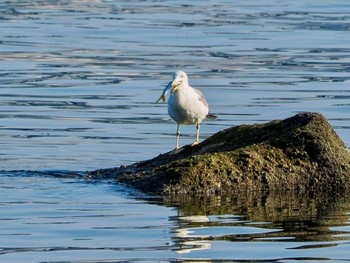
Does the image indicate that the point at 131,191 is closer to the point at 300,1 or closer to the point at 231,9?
the point at 231,9

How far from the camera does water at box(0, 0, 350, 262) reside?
29.4ft

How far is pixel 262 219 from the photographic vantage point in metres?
9.99

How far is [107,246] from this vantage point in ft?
28.6

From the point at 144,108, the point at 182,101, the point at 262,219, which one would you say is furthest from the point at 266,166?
the point at 144,108

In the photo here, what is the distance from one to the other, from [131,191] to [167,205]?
0.76 meters

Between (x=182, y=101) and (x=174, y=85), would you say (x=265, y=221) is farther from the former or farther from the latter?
(x=174, y=85)

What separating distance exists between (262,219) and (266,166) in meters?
1.27

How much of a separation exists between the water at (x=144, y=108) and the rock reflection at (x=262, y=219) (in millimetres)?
18

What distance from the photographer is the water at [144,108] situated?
8.97 m

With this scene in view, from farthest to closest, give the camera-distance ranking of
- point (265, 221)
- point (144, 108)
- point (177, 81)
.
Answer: point (144, 108) → point (177, 81) → point (265, 221)

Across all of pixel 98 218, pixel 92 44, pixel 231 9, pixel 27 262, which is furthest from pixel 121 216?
pixel 231 9

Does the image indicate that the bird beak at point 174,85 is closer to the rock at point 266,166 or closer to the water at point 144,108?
the rock at point 266,166

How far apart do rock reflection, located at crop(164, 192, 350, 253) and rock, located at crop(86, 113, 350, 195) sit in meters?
0.17

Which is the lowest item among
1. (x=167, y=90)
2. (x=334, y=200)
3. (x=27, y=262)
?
(x=27, y=262)
